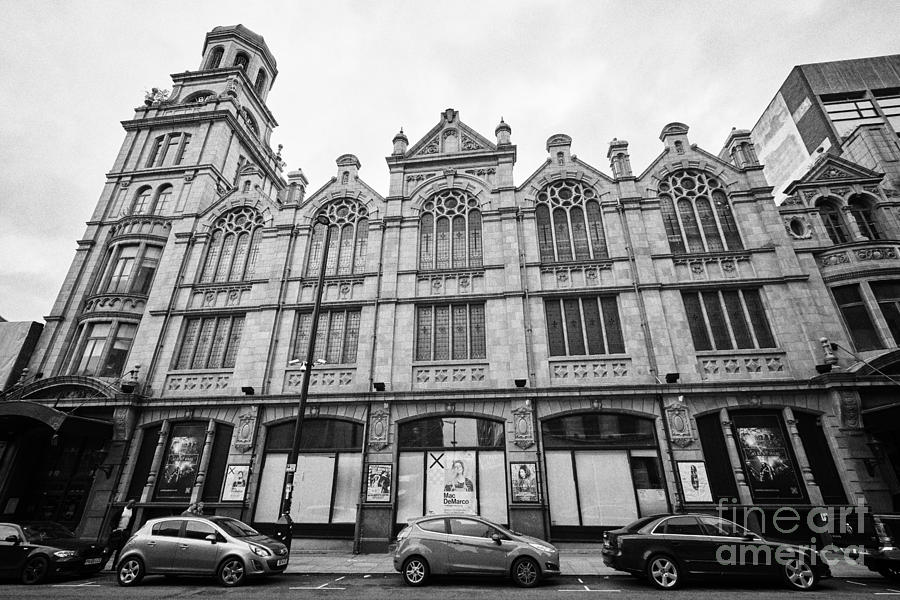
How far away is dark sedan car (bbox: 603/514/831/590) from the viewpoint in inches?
381

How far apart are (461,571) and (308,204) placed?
1845 centimetres

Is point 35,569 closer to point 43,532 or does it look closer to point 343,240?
point 43,532

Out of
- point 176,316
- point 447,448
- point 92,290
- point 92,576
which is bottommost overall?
point 92,576

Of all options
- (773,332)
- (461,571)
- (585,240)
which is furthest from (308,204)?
(773,332)

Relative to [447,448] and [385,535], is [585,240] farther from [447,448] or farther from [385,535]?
[385,535]

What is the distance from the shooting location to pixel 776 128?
118 feet

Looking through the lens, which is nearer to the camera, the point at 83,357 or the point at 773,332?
the point at 773,332

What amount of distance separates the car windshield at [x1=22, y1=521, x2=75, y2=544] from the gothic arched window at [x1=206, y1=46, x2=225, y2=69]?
3013cm

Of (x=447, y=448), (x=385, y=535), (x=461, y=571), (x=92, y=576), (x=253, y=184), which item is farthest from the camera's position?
(x=253, y=184)

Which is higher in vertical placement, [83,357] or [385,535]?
[83,357]

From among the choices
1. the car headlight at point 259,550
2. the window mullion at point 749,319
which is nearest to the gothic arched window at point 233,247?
the car headlight at point 259,550

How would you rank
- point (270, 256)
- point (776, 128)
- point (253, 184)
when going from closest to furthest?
point (270, 256) < point (253, 184) < point (776, 128)

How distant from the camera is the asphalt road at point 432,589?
9141 mm

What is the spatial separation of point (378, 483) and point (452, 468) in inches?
111
